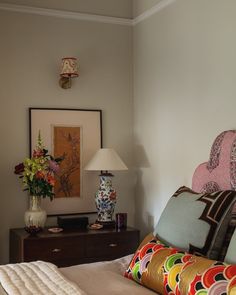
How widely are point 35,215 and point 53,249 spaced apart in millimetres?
339

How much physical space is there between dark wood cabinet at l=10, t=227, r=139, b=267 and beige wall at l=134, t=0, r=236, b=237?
0.43 m

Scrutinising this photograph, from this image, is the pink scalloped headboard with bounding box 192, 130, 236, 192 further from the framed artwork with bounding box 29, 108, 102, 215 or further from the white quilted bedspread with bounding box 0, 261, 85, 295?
the framed artwork with bounding box 29, 108, 102, 215

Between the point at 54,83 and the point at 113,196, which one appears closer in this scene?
the point at 113,196

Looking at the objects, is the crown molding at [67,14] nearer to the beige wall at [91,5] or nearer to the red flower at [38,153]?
the beige wall at [91,5]

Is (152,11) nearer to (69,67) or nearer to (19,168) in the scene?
(69,67)

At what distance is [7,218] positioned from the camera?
400 cm

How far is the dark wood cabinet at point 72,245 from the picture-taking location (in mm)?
3527

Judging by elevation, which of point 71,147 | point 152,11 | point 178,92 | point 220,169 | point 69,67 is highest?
point 152,11

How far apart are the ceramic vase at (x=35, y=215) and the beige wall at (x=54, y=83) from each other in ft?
0.78

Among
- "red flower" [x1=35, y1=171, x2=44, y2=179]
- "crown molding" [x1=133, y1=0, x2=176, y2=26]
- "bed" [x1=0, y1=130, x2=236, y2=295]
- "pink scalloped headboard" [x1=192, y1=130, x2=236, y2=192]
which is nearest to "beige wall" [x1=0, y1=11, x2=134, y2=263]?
"crown molding" [x1=133, y1=0, x2=176, y2=26]

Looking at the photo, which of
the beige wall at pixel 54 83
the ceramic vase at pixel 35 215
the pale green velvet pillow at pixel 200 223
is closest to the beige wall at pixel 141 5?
the beige wall at pixel 54 83

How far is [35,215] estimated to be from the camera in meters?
3.75

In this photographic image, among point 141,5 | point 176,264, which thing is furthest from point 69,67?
point 176,264

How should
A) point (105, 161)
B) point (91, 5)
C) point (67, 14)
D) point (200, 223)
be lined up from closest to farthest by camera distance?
point (200, 223), point (105, 161), point (67, 14), point (91, 5)
